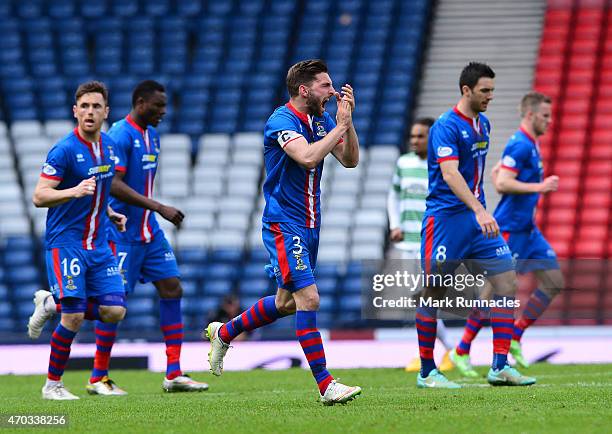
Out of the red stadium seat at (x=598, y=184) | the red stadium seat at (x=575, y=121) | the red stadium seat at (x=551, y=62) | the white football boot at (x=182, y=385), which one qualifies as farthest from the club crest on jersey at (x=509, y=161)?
the red stadium seat at (x=551, y=62)

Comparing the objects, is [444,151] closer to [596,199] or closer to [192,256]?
[192,256]

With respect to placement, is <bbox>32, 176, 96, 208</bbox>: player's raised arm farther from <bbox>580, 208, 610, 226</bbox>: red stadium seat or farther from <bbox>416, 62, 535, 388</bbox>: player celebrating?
<bbox>580, 208, 610, 226</bbox>: red stadium seat

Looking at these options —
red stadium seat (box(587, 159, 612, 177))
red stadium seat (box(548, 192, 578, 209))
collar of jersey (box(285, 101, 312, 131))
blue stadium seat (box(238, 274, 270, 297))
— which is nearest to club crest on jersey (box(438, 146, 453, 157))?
collar of jersey (box(285, 101, 312, 131))

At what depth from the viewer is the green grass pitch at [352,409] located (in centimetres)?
613

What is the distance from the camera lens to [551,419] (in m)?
6.29

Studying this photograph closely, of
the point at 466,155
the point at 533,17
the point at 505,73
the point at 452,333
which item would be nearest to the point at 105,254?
the point at 466,155

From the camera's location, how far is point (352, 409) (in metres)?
6.92

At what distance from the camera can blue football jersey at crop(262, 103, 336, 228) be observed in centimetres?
738

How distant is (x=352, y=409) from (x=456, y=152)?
2.44m

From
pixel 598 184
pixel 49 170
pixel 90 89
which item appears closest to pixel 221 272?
pixel 598 184

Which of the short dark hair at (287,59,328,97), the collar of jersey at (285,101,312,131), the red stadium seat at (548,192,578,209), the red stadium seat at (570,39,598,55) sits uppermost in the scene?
the red stadium seat at (570,39,598,55)

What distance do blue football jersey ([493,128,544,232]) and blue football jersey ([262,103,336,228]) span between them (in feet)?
11.4

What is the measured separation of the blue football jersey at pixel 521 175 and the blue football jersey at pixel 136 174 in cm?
304

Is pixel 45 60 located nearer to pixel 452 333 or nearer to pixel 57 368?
pixel 452 333
